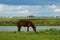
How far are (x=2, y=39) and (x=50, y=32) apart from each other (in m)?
5.01

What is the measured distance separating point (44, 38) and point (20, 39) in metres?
1.62

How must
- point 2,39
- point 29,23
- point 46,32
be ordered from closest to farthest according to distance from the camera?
point 2,39 → point 46,32 → point 29,23

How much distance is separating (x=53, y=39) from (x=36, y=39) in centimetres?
105

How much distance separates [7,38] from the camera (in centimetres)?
1464

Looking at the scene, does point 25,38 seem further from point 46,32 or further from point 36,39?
point 46,32

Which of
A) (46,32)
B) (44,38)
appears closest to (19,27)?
(46,32)

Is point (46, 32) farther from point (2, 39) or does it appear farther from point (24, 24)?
point (2, 39)

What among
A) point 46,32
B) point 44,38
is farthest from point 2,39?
point 46,32

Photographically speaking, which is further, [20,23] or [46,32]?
[20,23]

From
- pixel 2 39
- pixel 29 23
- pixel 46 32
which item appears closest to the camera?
pixel 2 39

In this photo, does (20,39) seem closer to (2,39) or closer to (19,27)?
(2,39)

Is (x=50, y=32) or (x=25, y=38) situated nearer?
(x=25, y=38)

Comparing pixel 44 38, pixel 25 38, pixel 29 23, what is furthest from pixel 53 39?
pixel 29 23

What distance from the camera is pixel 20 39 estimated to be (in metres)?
14.4
